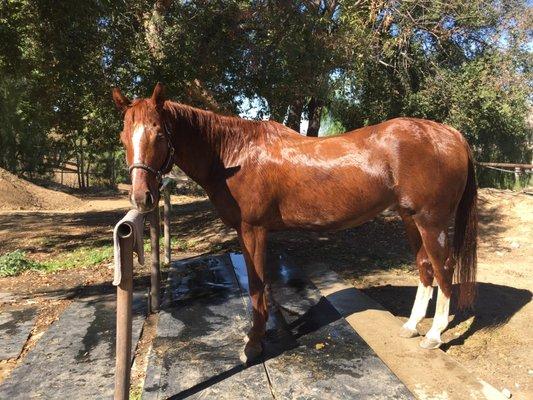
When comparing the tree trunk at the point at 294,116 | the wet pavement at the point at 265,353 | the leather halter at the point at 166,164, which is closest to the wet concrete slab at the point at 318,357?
the wet pavement at the point at 265,353

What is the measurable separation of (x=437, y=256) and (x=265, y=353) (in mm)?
1629

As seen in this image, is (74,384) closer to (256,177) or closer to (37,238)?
(256,177)

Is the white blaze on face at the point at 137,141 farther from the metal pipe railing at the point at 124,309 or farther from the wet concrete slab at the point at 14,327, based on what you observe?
the wet concrete slab at the point at 14,327

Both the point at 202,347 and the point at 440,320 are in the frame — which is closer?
the point at 202,347

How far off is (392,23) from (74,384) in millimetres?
10467

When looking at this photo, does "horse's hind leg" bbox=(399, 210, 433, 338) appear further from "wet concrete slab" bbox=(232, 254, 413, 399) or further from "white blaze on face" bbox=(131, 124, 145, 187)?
"white blaze on face" bbox=(131, 124, 145, 187)

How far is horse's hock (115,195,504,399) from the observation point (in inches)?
106

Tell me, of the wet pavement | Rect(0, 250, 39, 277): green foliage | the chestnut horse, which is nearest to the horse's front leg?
the chestnut horse

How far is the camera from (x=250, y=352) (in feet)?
10.3

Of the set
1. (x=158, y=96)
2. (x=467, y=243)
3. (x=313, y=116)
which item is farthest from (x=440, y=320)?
(x=313, y=116)

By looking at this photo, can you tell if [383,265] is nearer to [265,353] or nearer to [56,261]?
[265,353]

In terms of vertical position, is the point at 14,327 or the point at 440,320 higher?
the point at 440,320

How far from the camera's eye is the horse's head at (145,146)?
253 cm

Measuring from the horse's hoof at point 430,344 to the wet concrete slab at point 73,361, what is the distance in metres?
2.41
